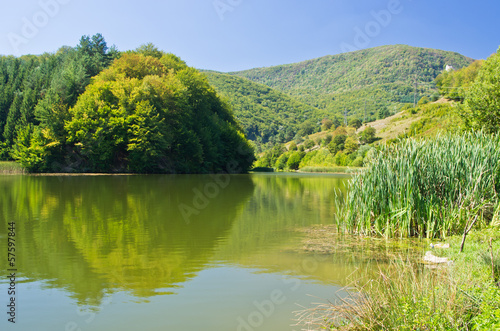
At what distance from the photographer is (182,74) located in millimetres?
58750

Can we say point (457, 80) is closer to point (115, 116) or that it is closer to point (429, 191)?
point (115, 116)

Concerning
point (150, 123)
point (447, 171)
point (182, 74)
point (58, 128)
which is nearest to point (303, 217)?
point (447, 171)

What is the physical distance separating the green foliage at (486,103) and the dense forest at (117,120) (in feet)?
117

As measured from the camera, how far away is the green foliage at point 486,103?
21.8 m

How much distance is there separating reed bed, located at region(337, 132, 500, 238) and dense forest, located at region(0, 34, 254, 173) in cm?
4093

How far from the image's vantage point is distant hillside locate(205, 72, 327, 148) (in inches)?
6196

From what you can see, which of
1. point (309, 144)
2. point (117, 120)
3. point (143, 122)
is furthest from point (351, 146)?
point (117, 120)

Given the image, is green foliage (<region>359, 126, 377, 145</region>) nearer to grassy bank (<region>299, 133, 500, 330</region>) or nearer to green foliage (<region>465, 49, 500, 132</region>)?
green foliage (<region>465, 49, 500, 132</region>)

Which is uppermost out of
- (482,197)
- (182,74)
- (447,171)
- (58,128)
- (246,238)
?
(182,74)

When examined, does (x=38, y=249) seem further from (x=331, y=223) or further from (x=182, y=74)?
(x=182, y=74)

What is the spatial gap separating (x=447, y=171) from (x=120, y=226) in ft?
31.6

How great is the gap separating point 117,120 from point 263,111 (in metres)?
127

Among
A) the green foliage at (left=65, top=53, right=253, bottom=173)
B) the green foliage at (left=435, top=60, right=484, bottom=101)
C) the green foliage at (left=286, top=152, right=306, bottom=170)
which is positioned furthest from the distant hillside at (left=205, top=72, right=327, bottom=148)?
the green foliage at (left=65, top=53, right=253, bottom=173)

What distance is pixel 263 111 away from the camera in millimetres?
171000
